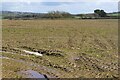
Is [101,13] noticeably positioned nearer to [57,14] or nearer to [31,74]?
[57,14]

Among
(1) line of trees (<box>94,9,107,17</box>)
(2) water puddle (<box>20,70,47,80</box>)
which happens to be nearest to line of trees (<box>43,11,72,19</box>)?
(1) line of trees (<box>94,9,107,17</box>)

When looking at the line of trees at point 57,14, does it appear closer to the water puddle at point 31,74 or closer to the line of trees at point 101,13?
the line of trees at point 101,13

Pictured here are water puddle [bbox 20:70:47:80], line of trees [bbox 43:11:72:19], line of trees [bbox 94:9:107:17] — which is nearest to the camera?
water puddle [bbox 20:70:47:80]

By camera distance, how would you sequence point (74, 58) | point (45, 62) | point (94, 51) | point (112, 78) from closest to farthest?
point (112, 78), point (45, 62), point (74, 58), point (94, 51)

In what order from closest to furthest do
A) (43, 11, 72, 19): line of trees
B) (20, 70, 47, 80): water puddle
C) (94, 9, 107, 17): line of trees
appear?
(20, 70, 47, 80): water puddle, (94, 9, 107, 17): line of trees, (43, 11, 72, 19): line of trees

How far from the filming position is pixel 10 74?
14906 millimetres

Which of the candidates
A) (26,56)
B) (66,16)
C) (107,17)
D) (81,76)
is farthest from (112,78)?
(66,16)

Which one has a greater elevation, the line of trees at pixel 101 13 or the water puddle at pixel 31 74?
the line of trees at pixel 101 13

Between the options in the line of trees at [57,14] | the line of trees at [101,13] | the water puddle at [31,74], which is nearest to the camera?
the water puddle at [31,74]

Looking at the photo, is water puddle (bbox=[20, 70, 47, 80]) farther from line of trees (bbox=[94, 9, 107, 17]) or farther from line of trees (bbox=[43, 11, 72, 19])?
line of trees (bbox=[43, 11, 72, 19])

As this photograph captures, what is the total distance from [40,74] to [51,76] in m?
0.98

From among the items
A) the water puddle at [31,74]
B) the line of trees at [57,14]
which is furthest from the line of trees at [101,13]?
the water puddle at [31,74]

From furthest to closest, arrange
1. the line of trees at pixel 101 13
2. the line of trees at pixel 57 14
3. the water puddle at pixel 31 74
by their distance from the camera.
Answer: the line of trees at pixel 57 14 → the line of trees at pixel 101 13 → the water puddle at pixel 31 74

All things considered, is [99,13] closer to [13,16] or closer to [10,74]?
[13,16]
